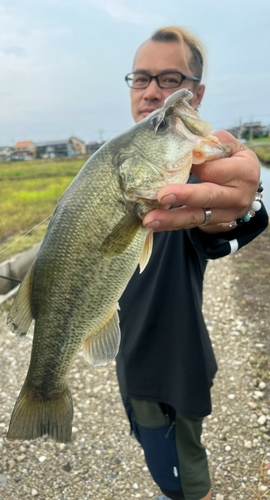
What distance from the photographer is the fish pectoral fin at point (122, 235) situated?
1.79m

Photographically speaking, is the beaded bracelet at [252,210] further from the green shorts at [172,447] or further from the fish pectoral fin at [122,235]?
the green shorts at [172,447]

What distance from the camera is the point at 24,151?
86625mm

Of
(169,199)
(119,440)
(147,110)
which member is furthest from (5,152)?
(169,199)

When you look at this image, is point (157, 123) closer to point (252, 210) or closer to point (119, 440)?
point (252, 210)

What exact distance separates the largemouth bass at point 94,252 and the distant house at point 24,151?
278 ft

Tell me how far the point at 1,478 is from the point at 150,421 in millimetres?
2116

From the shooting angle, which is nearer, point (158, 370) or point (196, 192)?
point (196, 192)

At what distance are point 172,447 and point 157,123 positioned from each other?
87.8 inches

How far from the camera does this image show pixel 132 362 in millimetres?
2814

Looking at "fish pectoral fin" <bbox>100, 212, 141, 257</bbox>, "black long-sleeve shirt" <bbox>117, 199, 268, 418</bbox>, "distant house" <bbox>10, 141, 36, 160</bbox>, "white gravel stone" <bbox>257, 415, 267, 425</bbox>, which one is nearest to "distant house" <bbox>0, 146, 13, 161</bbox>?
"distant house" <bbox>10, 141, 36, 160</bbox>

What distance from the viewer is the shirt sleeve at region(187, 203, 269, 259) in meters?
2.10

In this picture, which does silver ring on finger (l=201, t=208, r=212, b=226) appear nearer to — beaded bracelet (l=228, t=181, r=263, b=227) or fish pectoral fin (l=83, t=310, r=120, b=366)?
beaded bracelet (l=228, t=181, r=263, b=227)

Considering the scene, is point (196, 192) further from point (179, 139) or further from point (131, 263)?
point (131, 263)

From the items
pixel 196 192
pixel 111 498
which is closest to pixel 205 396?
pixel 196 192
